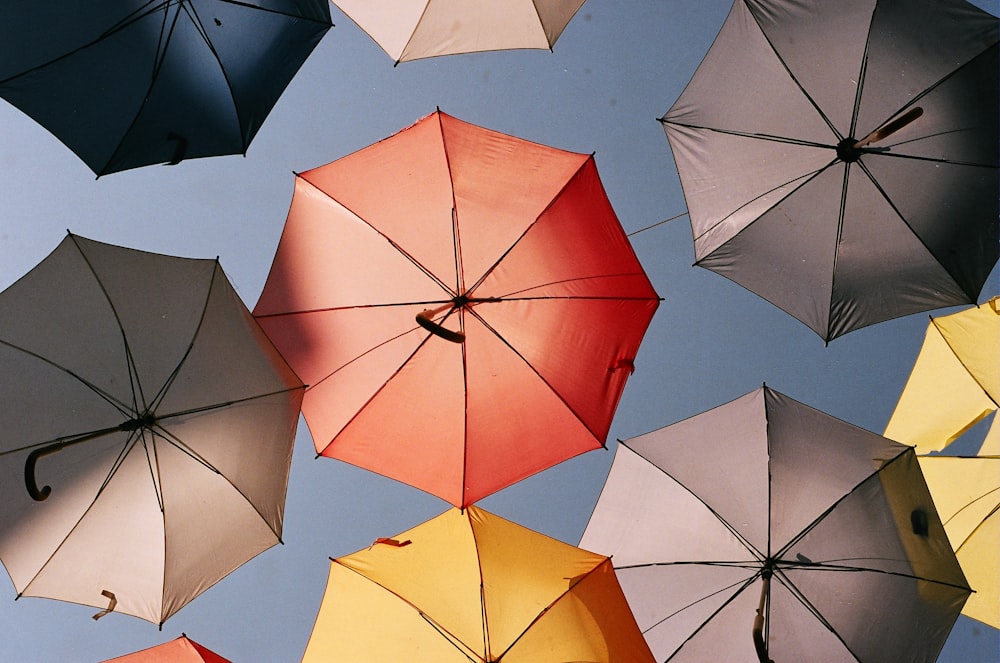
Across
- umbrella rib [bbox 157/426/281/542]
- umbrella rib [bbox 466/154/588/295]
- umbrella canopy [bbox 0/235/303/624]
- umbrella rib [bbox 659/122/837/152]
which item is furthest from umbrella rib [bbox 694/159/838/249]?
umbrella rib [bbox 157/426/281/542]

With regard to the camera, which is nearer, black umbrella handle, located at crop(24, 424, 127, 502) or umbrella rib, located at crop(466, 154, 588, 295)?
black umbrella handle, located at crop(24, 424, 127, 502)

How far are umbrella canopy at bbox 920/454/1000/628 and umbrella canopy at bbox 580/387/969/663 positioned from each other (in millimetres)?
610

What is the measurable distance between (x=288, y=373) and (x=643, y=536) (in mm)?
2728

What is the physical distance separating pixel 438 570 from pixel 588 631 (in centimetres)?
105

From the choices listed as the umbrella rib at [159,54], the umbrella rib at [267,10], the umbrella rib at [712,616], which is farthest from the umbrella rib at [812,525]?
the umbrella rib at [159,54]

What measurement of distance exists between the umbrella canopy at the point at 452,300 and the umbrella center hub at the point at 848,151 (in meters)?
1.55

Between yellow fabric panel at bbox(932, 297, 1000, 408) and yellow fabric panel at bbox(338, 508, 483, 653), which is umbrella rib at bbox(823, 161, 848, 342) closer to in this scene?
yellow fabric panel at bbox(932, 297, 1000, 408)

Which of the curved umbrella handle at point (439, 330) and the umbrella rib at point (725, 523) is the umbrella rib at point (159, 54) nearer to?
the curved umbrella handle at point (439, 330)

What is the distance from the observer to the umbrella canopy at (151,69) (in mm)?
5281

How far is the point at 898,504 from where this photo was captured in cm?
559

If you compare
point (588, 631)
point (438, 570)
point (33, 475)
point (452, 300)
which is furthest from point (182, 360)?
point (588, 631)

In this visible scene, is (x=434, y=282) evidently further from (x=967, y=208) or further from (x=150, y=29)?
(x=967, y=208)

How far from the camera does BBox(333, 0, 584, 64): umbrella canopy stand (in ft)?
19.0

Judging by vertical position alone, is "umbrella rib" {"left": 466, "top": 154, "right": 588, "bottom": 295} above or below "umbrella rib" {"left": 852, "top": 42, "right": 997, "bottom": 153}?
below
